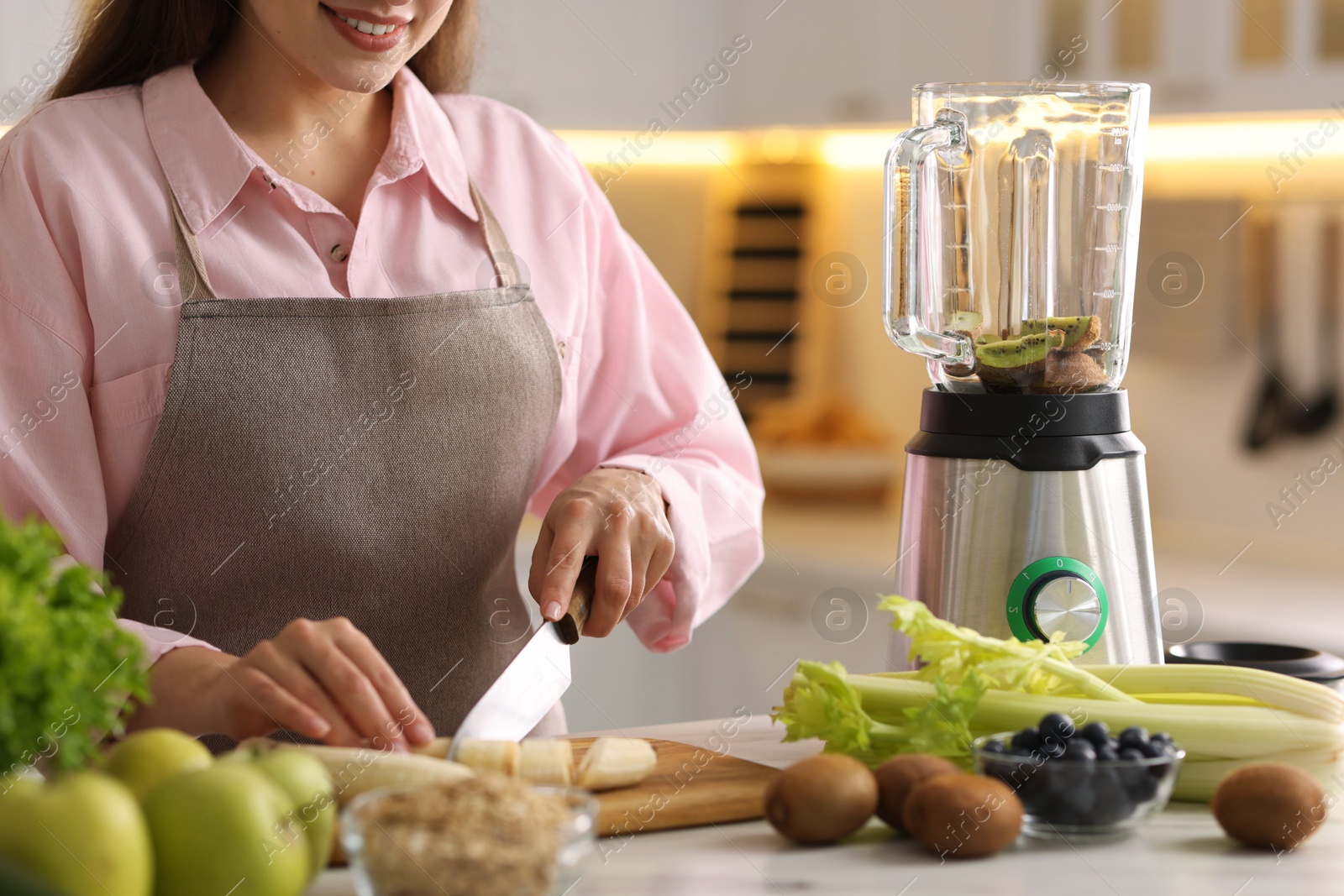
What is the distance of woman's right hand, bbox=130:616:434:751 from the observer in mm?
809

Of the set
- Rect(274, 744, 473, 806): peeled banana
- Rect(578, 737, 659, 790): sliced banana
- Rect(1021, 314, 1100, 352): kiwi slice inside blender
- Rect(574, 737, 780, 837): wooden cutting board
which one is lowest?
Rect(574, 737, 780, 837): wooden cutting board

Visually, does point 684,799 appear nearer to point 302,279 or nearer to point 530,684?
point 530,684

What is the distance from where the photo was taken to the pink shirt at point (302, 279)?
102 cm

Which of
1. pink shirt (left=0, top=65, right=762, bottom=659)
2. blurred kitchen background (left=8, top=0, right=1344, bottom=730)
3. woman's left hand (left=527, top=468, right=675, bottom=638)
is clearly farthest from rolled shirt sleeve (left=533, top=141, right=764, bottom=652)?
blurred kitchen background (left=8, top=0, right=1344, bottom=730)

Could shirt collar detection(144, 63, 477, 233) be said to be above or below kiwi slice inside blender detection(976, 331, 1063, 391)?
above

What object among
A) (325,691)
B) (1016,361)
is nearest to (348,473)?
(325,691)

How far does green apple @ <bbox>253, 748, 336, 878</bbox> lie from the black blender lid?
62cm

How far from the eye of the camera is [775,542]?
2.79m

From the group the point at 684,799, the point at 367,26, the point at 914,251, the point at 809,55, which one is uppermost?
the point at 809,55

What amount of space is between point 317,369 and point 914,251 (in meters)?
0.47

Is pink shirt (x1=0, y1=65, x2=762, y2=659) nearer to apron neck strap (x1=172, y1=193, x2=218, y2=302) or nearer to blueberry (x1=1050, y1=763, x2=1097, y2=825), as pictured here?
apron neck strap (x1=172, y1=193, x2=218, y2=302)

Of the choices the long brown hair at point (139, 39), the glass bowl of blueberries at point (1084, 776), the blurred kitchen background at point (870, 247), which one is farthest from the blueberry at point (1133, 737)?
the blurred kitchen background at point (870, 247)

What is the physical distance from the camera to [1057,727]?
30.7 inches

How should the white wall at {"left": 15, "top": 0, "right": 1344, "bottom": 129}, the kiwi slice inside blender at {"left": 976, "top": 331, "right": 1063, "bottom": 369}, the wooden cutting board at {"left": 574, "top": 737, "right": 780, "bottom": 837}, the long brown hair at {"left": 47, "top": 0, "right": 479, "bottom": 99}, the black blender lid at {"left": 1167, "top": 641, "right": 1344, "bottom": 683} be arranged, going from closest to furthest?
the wooden cutting board at {"left": 574, "top": 737, "right": 780, "bottom": 837} → the black blender lid at {"left": 1167, "top": 641, "right": 1344, "bottom": 683} → the kiwi slice inside blender at {"left": 976, "top": 331, "right": 1063, "bottom": 369} → the long brown hair at {"left": 47, "top": 0, "right": 479, "bottom": 99} → the white wall at {"left": 15, "top": 0, "right": 1344, "bottom": 129}
